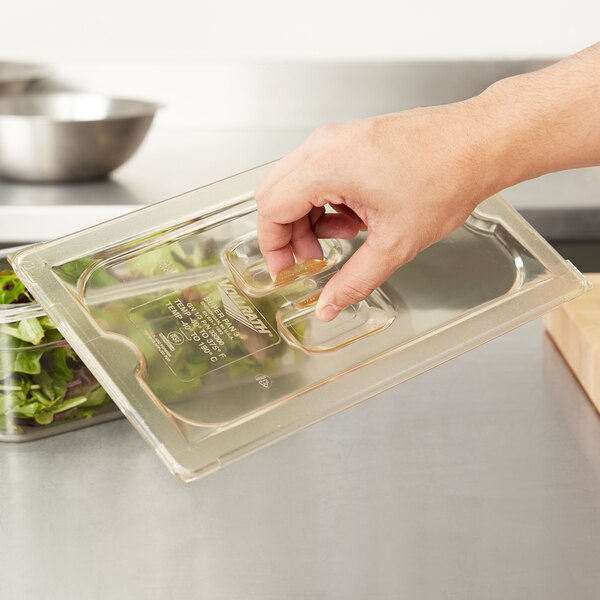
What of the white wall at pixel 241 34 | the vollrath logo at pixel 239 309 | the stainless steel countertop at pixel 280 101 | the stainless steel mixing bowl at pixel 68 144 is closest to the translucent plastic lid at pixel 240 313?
the vollrath logo at pixel 239 309

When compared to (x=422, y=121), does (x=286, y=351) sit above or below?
below

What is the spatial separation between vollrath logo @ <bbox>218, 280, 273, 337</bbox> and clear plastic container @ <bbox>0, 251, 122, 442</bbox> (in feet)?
0.44

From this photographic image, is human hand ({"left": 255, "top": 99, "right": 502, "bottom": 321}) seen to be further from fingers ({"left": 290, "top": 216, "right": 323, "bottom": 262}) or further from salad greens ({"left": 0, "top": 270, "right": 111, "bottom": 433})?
salad greens ({"left": 0, "top": 270, "right": 111, "bottom": 433})

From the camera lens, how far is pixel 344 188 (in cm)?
65

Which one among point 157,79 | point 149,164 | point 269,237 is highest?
point 269,237

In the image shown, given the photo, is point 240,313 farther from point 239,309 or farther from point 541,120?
point 541,120

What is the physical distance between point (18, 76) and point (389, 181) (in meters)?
1.49

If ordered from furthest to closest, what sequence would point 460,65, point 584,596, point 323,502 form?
point 460,65, point 323,502, point 584,596

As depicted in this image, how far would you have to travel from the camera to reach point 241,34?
6.33ft

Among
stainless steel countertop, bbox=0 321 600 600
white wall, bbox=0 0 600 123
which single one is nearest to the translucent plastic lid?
stainless steel countertop, bbox=0 321 600 600

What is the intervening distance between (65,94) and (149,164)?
10.6 inches

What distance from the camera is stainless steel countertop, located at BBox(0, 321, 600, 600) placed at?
55 centimetres

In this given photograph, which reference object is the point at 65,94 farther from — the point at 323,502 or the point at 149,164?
the point at 323,502

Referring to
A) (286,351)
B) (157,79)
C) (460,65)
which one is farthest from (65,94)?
(286,351)
